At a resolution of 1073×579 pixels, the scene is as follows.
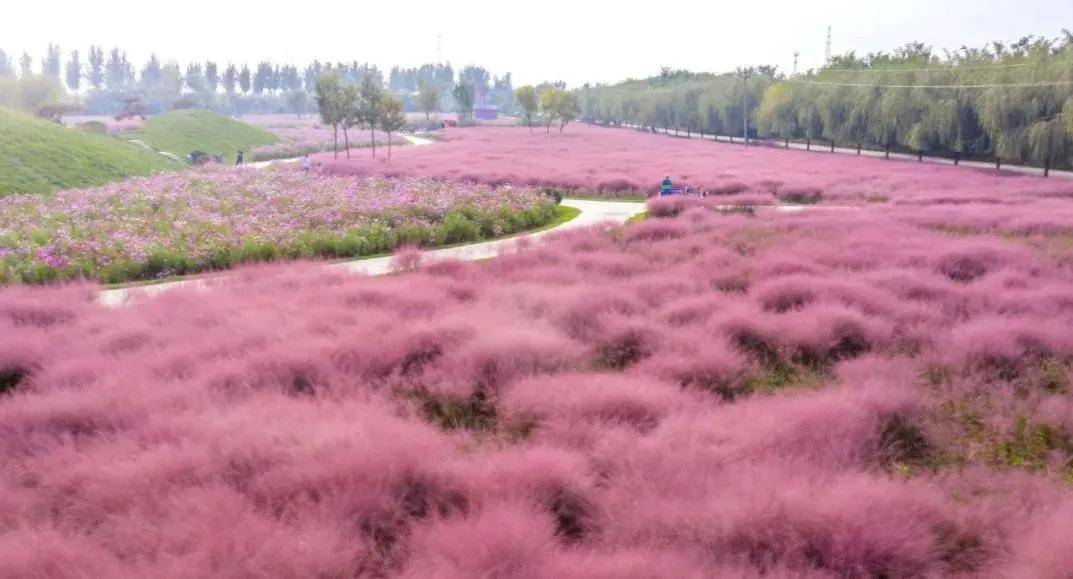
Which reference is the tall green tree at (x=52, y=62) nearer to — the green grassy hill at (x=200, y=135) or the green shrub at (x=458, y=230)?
the green grassy hill at (x=200, y=135)

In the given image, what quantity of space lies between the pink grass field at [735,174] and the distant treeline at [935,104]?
306 cm

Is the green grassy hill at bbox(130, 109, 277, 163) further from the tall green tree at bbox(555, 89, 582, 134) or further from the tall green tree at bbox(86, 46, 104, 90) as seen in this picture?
the tall green tree at bbox(86, 46, 104, 90)

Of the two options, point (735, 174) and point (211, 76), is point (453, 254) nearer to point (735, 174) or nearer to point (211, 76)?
point (735, 174)

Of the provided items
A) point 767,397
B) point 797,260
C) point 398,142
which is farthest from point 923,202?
point 398,142

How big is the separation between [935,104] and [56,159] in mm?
46572

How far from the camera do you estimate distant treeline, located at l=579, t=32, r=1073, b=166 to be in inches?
1432

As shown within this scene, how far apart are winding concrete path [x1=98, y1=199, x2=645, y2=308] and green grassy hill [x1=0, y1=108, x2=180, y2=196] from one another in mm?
19670

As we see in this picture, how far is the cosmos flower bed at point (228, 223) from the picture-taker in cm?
1619

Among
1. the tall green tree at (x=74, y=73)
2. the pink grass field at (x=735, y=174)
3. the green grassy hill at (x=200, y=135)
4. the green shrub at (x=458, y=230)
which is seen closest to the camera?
the green shrub at (x=458, y=230)

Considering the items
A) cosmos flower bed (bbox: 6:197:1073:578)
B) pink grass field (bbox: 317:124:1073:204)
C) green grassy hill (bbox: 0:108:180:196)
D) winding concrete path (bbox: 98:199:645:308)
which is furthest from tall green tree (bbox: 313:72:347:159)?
cosmos flower bed (bbox: 6:197:1073:578)

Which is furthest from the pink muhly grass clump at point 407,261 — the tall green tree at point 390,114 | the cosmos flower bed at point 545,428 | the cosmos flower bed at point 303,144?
the cosmos flower bed at point 303,144

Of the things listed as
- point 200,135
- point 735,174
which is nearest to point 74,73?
point 200,135

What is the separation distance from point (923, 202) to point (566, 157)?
27.0 meters

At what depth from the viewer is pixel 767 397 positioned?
317 inches
